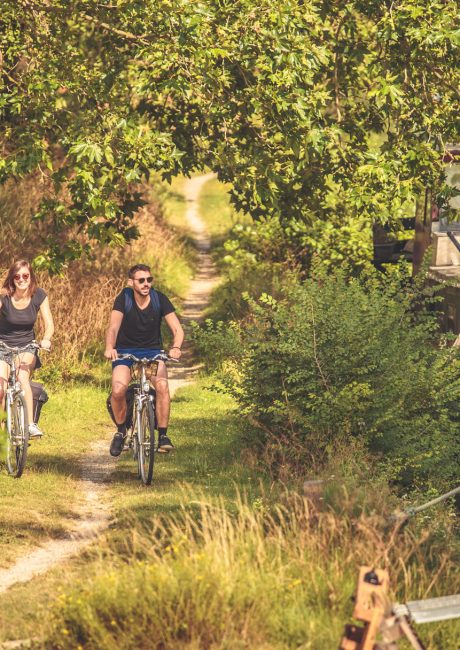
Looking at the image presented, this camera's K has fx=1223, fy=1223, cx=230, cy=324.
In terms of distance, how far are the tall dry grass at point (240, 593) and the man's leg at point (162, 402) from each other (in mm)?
3672

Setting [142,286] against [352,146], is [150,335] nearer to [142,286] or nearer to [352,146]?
[142,286]

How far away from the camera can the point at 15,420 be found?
1127 cm

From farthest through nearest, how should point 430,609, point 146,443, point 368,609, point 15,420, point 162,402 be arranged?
point 15,420, point 162,402, point 146,443, point 430,609, point 368,609

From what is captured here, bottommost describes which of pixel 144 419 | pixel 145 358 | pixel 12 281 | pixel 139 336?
pixel 144 419

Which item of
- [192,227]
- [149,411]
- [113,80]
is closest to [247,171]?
[113,80]

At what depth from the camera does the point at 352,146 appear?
56.9ft

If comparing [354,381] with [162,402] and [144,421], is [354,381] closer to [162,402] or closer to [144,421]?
[162,402]

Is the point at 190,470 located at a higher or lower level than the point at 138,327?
lower

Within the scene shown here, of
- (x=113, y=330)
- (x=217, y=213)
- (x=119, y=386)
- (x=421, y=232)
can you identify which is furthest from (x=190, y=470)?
(x=217, y=213)

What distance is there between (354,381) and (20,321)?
124 inches

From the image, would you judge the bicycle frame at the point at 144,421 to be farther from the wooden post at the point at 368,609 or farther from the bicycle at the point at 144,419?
the wooden post at the point at 368,609

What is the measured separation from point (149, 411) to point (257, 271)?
12.7m

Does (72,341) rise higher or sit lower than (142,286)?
lower

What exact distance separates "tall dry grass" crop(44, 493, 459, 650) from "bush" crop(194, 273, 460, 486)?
3.53m
